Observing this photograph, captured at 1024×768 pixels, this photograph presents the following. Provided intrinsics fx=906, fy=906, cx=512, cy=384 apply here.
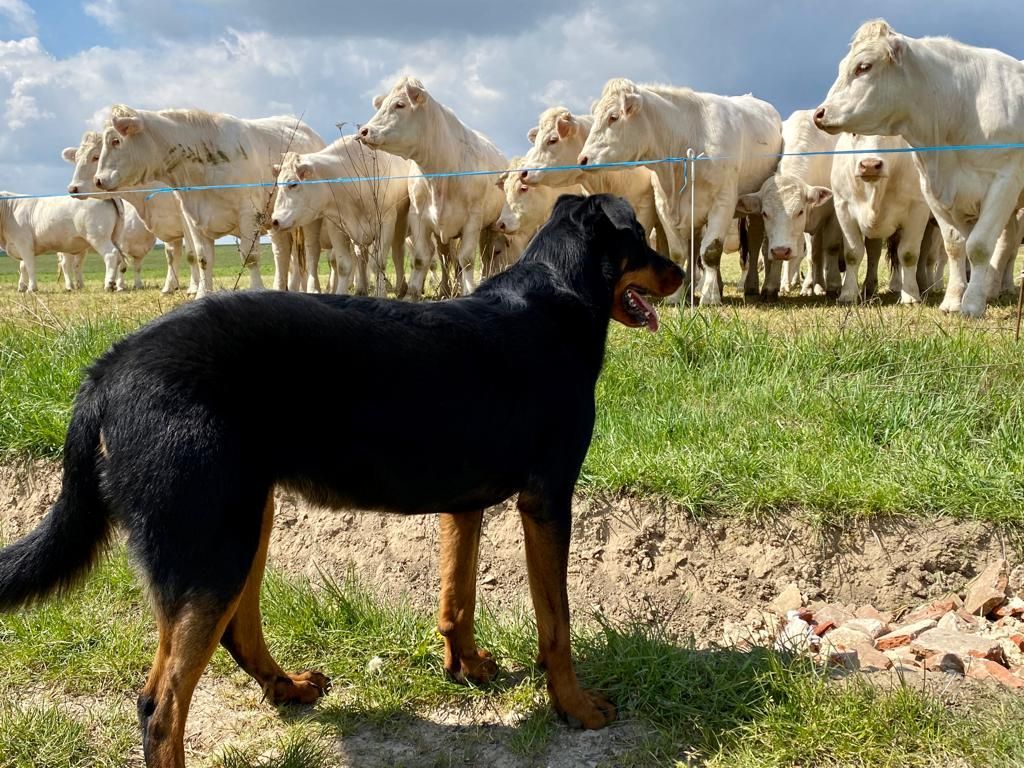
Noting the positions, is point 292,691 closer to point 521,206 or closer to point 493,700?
point 493,700

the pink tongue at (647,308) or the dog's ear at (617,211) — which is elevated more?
the dog's ear at (617,211)

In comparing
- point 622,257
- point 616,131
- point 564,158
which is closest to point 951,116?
point 616,131

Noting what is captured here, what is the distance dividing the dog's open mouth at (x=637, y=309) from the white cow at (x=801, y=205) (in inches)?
342

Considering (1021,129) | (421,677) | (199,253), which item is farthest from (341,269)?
(421,677)

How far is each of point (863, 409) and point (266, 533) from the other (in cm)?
400

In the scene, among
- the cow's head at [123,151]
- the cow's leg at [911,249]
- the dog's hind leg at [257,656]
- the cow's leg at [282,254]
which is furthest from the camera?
the cow's leg at [282,254]

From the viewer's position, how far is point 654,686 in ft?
11.1

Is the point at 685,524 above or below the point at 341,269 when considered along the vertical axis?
below

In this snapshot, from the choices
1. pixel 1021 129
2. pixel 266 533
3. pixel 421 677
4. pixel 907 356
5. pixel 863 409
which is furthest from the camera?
pixel 1021 129

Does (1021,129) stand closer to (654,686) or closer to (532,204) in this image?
(532,204)

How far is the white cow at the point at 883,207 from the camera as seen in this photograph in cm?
1109

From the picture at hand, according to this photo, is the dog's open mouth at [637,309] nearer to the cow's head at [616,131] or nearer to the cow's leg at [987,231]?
the cow's leg at [987,231]

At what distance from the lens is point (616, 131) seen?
1127cm

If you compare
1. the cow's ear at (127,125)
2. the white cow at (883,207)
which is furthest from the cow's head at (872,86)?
the cow's ear at (127,125)
